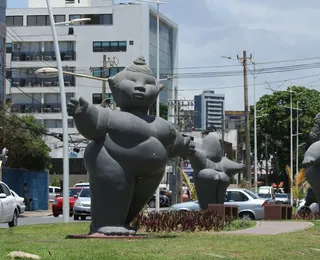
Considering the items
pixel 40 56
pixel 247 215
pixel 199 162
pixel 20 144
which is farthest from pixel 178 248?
pixel 40 56

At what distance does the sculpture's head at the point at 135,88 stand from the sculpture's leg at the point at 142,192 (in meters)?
1.28

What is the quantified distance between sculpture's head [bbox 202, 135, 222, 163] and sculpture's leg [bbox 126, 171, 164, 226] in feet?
27.6

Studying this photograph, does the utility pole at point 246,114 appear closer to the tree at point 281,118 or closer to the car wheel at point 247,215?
the car wheel at point 247,215

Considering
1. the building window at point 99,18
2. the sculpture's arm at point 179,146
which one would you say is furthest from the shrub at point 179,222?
the building window at point 99,18

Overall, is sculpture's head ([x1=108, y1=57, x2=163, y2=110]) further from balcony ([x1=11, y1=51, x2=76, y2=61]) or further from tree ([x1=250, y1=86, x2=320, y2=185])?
balcony ([x1=11, y1=51, x2=76, y2=61])

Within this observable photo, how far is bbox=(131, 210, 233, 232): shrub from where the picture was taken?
58.3 ft

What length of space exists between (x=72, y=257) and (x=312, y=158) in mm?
9748

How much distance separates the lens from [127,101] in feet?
48.4

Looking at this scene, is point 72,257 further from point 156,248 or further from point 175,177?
point 175,177

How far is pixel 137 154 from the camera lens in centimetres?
1431

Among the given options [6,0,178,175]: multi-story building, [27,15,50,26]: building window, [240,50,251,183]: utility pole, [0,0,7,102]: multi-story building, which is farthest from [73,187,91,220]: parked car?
[27,15,50,26]: building window

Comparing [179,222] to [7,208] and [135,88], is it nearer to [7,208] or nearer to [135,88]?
[135,88]

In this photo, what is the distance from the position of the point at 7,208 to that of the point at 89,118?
10062mm

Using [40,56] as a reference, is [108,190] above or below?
below
